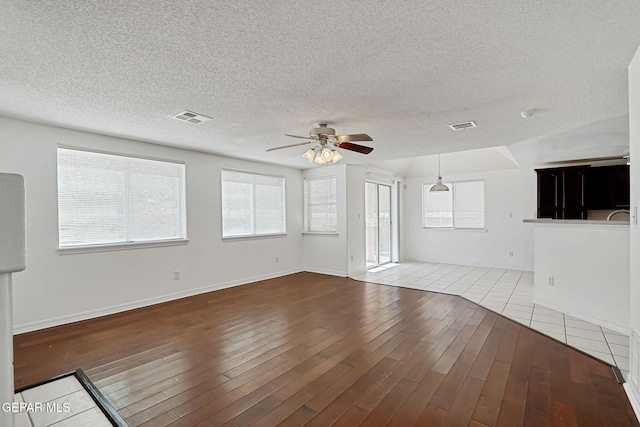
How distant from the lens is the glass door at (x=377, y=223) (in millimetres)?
7562

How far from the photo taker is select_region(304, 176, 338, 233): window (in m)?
6.75

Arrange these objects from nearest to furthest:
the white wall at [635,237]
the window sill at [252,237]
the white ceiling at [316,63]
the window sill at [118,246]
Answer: the white ceiling at [316,63], the white wall at [635,237], the window sill at [118,246], the window sill at [252,237]

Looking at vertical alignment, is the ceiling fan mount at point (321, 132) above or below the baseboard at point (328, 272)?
above

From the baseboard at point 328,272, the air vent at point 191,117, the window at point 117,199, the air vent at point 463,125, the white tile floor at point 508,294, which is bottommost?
the white tile floor at point 508,294

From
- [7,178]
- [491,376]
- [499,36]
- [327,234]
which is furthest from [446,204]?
[7,178]

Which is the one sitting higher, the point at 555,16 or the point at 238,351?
the point at 555,16

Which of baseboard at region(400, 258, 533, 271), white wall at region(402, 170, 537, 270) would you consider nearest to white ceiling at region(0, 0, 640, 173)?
white wall at region(402, 170, 537, 270)

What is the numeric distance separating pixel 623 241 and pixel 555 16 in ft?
9.79

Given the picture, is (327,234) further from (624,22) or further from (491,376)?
(624,22)

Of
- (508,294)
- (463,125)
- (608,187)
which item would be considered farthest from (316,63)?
(608,187)

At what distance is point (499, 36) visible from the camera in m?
1.91

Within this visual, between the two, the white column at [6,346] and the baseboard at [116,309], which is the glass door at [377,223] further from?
the white column at [6,346]

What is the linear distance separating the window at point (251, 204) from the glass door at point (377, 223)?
2.12 m

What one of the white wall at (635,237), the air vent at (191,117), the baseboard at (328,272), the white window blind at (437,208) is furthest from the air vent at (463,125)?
the white window blind at (437,208)
